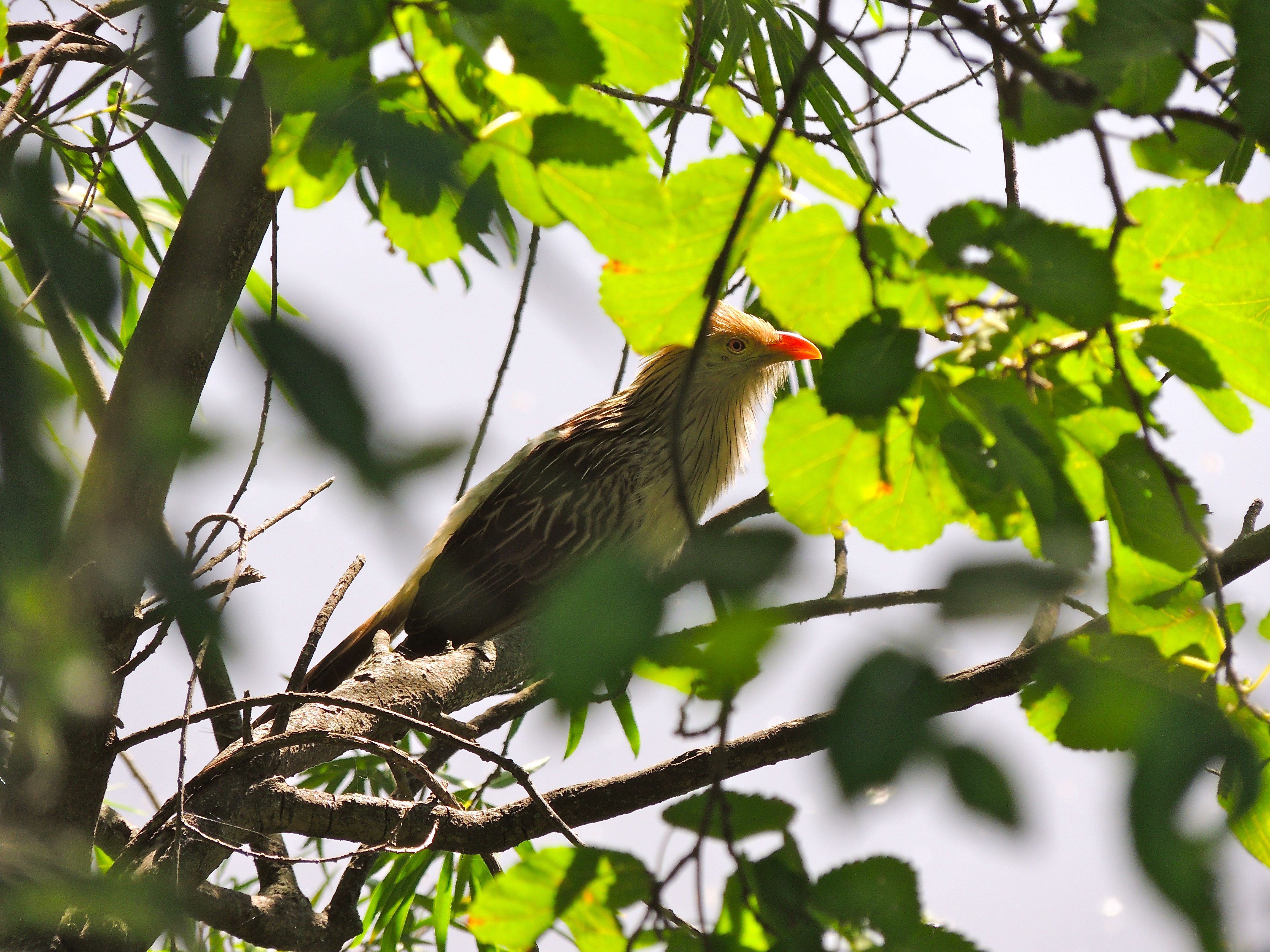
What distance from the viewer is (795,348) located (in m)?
2.56

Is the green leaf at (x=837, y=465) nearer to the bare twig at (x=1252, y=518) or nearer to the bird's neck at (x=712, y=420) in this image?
the bare twig at (x=1252, y=518)

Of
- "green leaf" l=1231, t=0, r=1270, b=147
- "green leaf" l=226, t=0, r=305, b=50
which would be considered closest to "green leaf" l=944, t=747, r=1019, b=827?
"green leaf" l=1231, t=0, r=1270, b=147

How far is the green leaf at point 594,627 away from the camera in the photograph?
0.40m

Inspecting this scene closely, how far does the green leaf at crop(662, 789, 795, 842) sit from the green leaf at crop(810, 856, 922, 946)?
0.15 feet

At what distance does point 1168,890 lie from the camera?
40 cm

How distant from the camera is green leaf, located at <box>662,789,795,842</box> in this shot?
56cm

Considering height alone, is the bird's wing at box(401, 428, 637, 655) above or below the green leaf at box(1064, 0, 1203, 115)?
above

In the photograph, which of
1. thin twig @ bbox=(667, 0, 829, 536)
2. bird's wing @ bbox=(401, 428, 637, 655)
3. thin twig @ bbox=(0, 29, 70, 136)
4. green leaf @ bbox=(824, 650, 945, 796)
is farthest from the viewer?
bird's wing @ bbox=(401, 428, 637, 655)

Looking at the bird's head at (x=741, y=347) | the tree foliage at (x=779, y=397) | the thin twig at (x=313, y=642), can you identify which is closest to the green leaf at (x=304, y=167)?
the tree foliage at (x=779, y=397)

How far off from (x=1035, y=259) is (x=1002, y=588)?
208 millimetres

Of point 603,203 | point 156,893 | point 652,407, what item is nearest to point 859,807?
point 156,893

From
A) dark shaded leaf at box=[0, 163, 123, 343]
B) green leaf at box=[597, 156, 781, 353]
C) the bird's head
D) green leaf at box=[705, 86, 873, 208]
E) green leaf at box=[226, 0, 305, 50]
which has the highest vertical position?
the bird's head

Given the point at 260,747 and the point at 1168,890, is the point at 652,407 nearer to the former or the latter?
the point at 260,747

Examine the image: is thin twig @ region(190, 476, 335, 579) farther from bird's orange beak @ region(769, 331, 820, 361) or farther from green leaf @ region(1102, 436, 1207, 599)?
bird's orange beak @ region(769, 331, 820, 361)
